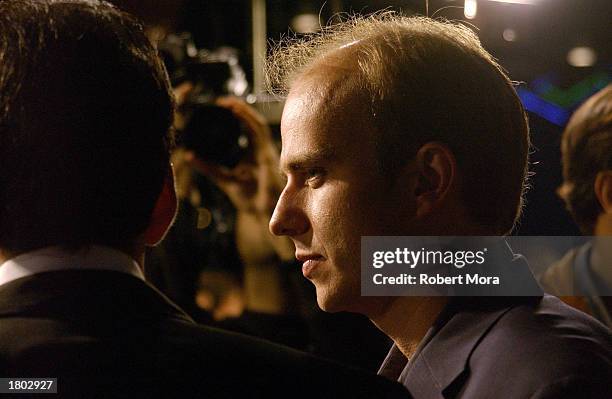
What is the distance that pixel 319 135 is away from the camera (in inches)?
39.4

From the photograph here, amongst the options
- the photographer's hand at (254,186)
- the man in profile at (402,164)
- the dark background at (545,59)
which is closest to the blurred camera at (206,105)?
the photographer's hand at (254,186)

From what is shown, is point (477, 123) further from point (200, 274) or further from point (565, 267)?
point (200, 274)

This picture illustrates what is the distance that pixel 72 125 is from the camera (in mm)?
743

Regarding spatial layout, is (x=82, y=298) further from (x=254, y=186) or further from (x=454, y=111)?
(x=254, y=186)

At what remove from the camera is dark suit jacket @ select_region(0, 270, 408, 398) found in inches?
26.2

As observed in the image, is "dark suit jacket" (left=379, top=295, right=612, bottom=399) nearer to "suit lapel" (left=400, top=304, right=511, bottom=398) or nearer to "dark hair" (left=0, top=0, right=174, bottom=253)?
"suit lapel" (left=400, top=304, right=511, bottom=398)

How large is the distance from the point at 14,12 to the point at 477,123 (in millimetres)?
567

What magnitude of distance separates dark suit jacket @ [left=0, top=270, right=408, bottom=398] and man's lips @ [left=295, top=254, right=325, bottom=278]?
12.1 inches

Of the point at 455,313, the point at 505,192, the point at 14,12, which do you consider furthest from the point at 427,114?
the point at 14,12

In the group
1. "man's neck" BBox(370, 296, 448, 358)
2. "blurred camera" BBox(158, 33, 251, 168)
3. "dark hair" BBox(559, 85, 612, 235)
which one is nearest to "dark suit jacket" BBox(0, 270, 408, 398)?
"man's neck" BBox(370, 296, 448, 358)

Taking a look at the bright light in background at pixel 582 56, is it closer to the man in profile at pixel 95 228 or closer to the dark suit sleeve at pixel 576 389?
the dark suit sleeve at pixel 576 389

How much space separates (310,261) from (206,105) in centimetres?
101

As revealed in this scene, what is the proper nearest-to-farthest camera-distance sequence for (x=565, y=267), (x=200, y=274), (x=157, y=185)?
1. (x=157, y=185)
2. (x=565, y=267)
3. (x=200, y=274)

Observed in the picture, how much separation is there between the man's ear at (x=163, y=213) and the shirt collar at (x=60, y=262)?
64mm
